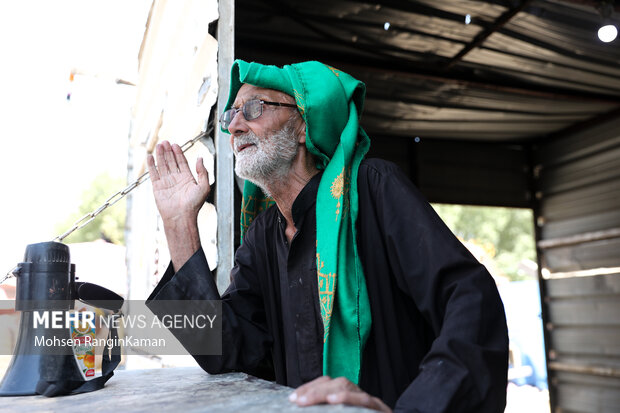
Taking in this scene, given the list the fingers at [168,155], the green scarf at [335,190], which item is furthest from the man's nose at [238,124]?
the fingers at [168,155]

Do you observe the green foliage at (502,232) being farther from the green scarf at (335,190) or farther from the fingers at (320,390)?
the fingers at (320,390)

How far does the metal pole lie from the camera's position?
2.26m

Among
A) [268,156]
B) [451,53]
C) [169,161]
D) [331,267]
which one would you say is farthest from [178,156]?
[451,53]

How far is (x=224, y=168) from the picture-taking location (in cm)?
233

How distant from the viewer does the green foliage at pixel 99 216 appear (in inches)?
967

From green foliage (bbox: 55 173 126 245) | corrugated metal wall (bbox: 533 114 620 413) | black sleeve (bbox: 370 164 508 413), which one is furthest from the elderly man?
green foliage (bbox: 55 173 126 245)

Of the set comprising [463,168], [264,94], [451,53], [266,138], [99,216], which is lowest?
[266,138]

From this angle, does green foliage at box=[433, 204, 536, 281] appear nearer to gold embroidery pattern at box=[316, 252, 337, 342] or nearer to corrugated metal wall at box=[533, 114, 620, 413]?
corrugated metal wall at box=[533, 114, 620, 413]

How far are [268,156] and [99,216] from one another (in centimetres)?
2600

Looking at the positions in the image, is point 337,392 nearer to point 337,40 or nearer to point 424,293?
point 424,293

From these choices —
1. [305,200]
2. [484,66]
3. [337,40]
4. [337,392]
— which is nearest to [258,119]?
[305,200]

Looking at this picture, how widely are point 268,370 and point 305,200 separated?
27.5 inches

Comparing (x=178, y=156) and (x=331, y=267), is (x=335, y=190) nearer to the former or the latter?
(x=331, y=267)

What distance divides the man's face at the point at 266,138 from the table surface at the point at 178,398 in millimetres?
749
